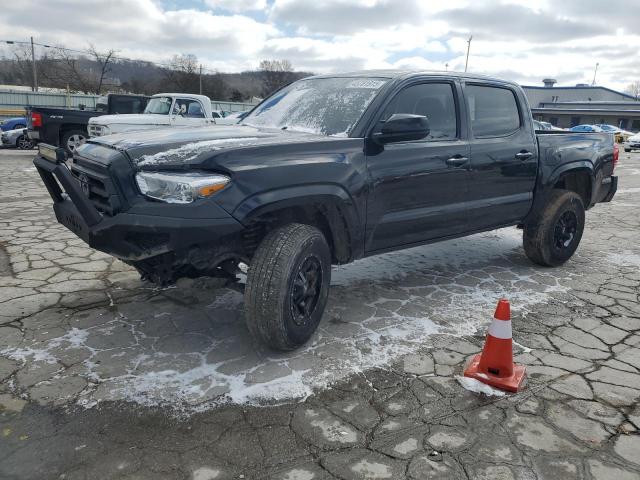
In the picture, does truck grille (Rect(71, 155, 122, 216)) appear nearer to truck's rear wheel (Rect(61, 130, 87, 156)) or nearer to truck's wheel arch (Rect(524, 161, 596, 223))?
truck's wheel arch (Rect(524, 161, 596, 223))

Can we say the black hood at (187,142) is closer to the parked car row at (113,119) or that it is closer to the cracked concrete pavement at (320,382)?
the cracked concrete pavement at (320,382)

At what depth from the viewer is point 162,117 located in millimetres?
11469

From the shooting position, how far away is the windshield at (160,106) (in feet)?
38.7

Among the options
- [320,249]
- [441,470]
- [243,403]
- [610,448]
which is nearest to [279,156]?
[320,249]

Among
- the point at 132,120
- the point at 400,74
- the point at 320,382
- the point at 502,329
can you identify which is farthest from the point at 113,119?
the point at 502,329

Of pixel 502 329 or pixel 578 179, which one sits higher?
pixel 578 179

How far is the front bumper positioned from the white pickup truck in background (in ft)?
28.1

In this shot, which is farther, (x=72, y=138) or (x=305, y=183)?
(x=72, y=138)

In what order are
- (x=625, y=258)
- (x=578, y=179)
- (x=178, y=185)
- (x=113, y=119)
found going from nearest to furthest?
1. (x=178, y=185)
2. (x=578, y=179)
3. (x=625, y=258)
4. (x=113, y=119)

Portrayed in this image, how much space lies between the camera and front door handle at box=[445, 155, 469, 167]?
12.9ft

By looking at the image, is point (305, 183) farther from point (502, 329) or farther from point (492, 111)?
point (492, 111)

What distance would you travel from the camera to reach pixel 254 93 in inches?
2687

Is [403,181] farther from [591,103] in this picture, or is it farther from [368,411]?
[591,103]

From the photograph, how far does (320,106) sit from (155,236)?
173 cm
